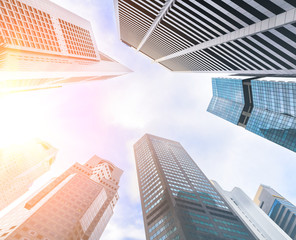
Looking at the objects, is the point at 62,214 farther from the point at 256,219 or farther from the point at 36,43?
the point at 256,219

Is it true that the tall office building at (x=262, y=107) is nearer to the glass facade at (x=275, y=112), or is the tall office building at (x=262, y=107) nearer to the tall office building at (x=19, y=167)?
the glass facade at (x=275, y=112)

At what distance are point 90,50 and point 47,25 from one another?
35.3 m

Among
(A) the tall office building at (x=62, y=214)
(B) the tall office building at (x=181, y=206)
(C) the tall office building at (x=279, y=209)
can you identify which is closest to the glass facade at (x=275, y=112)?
(B) the tall office building at (x=181, y=206)

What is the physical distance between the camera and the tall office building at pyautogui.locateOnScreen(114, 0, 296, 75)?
2833 centimetres

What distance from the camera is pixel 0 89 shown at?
6275cm

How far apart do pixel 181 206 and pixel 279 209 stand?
→ 113496 millimetres

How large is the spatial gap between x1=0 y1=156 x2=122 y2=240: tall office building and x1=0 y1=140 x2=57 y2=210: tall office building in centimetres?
4809

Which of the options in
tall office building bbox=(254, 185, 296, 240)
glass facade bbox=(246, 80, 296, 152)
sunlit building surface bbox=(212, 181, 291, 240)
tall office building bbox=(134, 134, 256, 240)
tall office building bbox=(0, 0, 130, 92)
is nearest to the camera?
tall office building bbox=(0, 0, 130, 92)

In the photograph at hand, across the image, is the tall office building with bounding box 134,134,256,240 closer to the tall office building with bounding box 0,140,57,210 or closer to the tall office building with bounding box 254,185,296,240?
the tall office building with bounding box 254,185,296,240

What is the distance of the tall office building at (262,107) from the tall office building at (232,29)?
1783 inches

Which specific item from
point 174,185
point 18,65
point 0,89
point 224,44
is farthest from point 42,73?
point 174,185

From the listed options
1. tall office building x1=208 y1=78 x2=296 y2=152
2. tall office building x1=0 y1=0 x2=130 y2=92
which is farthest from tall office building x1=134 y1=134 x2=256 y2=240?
tall office building x1=0 y1=0 x2=130 y2=92

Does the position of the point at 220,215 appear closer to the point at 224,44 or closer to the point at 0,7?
the point at 224,44

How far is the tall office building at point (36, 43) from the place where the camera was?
5888 centimetres
